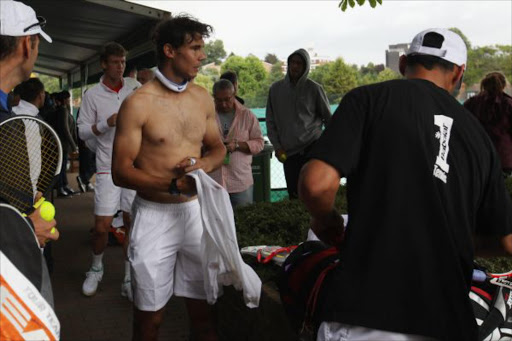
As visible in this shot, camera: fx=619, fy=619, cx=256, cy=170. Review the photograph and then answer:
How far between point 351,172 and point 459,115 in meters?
0.47

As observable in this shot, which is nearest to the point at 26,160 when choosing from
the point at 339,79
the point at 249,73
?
the point at 249,73

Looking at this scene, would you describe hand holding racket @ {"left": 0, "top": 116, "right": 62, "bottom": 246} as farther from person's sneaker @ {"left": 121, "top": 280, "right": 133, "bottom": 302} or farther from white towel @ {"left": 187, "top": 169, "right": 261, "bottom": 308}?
person's sneaker @ {"left": 121, "top": 280, "right": 133, "bottom": 302}

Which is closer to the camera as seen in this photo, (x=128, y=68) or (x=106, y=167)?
(x=106, y=167)

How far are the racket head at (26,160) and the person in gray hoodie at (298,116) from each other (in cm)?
470

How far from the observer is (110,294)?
19.0 feet

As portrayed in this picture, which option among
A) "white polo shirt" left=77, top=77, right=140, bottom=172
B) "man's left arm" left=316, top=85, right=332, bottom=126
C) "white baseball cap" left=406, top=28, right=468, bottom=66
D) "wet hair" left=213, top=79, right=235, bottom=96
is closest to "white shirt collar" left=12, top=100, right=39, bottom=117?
"white polo shirt" left=77, top=77, right=140, bottom=172

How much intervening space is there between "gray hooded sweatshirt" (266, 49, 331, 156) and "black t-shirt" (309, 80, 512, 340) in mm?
4932

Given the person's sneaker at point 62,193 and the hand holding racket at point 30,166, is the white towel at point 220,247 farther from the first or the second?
the person's sneaker at point 62,193

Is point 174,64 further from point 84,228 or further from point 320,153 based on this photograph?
point 84,228

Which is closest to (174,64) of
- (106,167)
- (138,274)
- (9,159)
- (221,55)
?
(138,274)

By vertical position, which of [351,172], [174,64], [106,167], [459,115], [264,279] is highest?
[174,64]

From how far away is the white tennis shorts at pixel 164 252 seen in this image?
3.57 metres

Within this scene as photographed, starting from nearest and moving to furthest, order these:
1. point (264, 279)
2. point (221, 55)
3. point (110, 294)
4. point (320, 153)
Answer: point (320, 153), point (264, 279), point (110, 294), point (221, 55)

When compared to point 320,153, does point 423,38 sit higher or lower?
higher
